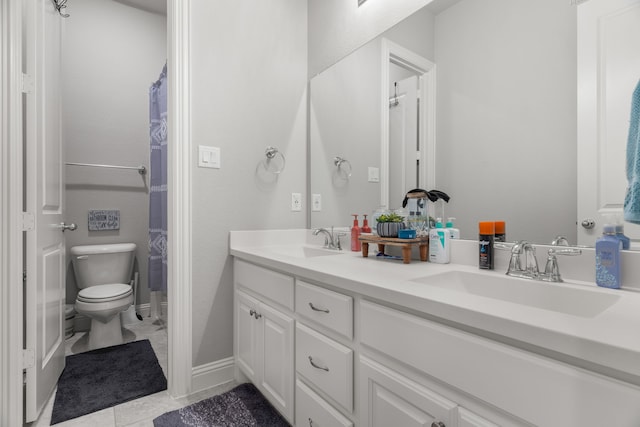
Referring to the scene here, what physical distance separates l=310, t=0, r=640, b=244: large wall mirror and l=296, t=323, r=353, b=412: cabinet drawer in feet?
2.15

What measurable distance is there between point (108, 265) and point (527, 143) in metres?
2.84

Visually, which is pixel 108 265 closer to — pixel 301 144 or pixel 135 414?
pixel 135 414

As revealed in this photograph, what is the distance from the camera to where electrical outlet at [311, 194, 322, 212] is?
2021 millimetres

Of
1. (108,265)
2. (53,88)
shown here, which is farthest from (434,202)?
(108,265)

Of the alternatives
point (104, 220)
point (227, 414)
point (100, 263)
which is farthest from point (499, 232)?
point (104, 220)

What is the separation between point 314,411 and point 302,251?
2.94 feet

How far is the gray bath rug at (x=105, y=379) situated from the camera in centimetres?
156

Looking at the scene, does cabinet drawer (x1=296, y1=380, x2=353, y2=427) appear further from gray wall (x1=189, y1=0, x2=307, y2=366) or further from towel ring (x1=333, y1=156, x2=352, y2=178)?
towel ring (x1=333, y1=156, x2=352, y2=178)

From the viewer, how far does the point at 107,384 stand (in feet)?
5.72

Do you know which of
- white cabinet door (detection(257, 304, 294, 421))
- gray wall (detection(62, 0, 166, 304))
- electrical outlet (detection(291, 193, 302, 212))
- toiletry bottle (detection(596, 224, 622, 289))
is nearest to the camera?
toiletry bottle (detection(596, 224, 622, 289))

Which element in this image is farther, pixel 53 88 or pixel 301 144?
pixel 301 144

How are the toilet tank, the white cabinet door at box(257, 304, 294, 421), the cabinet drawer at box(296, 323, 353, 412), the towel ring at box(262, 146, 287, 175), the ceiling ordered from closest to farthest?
the cabinet drawer at box(296, 323, 353, 412) → the white cabinet door at box(257, 304, 294, 421) → the towel ring at box(262, 146, 287, 175) → the toilet tank → the ceiling

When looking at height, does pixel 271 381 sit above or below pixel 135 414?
above

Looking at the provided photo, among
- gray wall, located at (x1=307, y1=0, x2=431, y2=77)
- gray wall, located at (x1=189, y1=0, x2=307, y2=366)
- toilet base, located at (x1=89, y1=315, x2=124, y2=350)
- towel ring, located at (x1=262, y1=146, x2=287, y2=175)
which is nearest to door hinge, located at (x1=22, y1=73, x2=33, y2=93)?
gray wall, located at (x1=189, y1=0, x2=307, y2=366)
